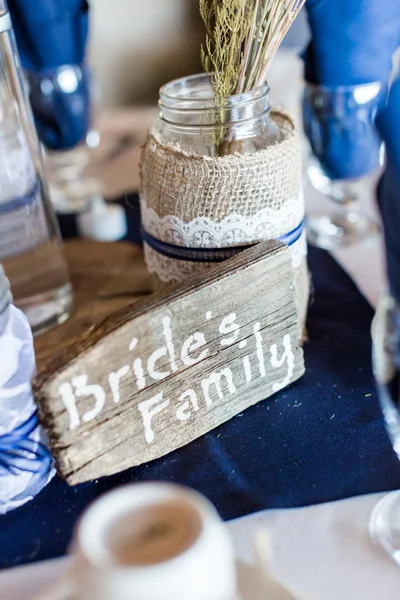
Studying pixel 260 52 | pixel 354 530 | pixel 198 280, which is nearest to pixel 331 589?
pixel 354 530

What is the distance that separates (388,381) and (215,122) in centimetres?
16

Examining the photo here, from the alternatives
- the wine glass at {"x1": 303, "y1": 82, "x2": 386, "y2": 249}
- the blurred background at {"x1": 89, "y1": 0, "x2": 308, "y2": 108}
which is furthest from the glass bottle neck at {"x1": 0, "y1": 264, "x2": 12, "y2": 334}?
the blurred background at {"x1": 89, "y1": 0, "x2": 308, "y2": 108}

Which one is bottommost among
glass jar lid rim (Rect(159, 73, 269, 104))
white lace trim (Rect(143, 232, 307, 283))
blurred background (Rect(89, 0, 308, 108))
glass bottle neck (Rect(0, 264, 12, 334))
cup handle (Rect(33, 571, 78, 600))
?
blurred background (Rect(89, 0, 308, 108))

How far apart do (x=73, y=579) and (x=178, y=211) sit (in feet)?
0.65

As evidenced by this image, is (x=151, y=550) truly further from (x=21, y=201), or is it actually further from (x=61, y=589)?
(x=21, y=201)

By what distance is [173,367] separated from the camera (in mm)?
300

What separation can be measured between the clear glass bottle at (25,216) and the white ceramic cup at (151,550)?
241 millimetres

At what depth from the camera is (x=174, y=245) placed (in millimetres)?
351

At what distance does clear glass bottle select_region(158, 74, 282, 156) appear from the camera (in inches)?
13.0

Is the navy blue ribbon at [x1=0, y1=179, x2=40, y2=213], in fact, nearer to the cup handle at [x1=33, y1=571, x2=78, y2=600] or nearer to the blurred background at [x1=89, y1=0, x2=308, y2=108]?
the cup handle at [x1=33, y1=571, x2=78, y2=600]

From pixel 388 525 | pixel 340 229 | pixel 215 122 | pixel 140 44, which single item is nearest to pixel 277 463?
pixel 388 525

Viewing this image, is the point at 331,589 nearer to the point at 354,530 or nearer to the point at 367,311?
the point at 354,530

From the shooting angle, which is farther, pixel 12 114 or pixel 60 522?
pixel 12 114

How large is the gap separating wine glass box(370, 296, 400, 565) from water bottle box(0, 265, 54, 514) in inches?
5.5
